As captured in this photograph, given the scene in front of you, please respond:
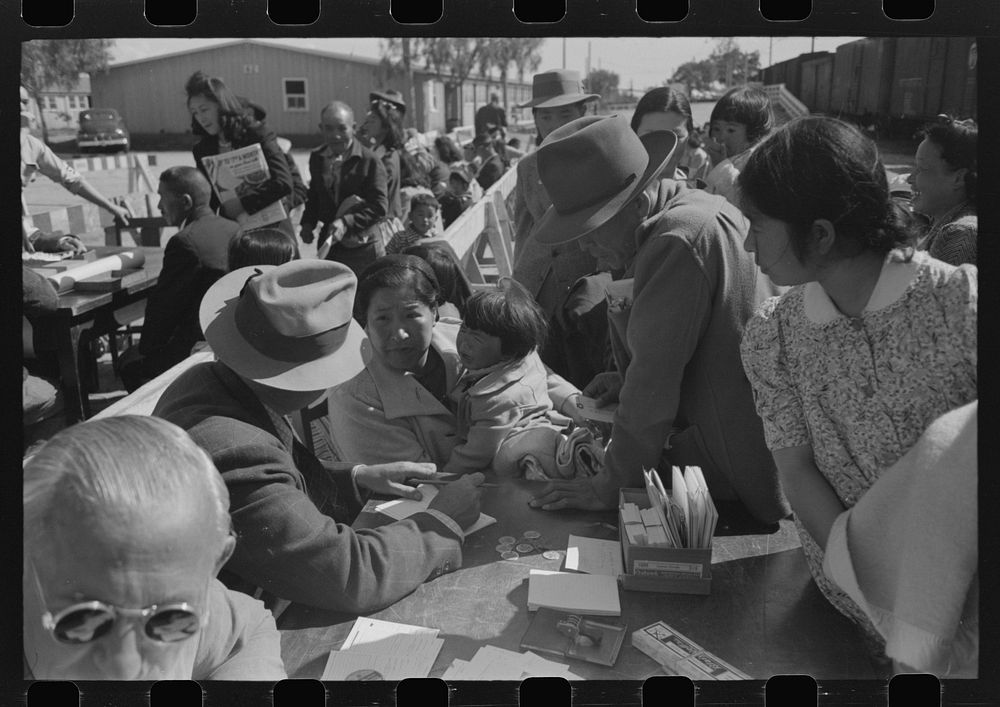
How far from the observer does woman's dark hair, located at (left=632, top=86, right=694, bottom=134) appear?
3.26 meters

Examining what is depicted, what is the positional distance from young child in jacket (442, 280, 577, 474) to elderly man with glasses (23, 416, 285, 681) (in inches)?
54.2

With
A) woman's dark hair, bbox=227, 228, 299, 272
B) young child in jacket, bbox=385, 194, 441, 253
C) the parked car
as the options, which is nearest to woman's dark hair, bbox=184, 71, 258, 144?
the parked car

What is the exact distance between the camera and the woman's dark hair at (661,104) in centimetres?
326

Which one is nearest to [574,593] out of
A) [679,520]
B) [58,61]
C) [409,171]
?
[679,520]

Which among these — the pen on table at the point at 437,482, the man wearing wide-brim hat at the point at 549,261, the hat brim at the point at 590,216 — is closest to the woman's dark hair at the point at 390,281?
the hat brim at the point at 590,216

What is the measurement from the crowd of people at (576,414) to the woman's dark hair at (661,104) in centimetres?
35

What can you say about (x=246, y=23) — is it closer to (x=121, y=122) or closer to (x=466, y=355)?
(x=121, y=122)

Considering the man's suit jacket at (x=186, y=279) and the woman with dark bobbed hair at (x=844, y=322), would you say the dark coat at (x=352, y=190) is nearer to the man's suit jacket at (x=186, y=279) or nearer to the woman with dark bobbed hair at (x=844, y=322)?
the man's suit jacket at (x=186, y=279)

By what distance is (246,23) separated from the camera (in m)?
2.22

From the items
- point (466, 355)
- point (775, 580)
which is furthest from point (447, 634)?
point (466, 355)

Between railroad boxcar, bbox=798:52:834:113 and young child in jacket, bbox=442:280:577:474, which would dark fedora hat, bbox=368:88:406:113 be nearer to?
young child in jacket, bbox=442:280:577:474

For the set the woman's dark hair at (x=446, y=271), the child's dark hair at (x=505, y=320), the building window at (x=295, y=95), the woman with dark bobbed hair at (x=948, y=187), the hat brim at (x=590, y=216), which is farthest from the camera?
the woman's dark hair at (x=446, y=271)

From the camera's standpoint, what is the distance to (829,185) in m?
1.84

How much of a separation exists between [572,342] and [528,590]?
1626 mm
